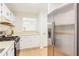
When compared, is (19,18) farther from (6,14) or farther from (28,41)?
(28,41)

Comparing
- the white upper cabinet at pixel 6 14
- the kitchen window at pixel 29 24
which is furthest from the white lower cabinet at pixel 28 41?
the white upper cabinet at pixel 6 14

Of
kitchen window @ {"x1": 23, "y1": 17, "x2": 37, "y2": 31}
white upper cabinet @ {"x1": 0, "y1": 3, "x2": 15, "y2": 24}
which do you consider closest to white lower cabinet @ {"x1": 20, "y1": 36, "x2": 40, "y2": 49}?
kitchen window @ {"x1": 23, "y1": 17, "x2": 37, "y2": 31}

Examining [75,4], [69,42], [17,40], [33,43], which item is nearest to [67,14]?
[75,4]

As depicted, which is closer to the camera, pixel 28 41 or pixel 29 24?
pixel 29 24

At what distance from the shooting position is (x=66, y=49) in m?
1.07

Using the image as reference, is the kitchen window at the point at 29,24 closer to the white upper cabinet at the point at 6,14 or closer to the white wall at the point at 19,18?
the white wall at the point at 19,18

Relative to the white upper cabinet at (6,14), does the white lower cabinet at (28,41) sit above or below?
below

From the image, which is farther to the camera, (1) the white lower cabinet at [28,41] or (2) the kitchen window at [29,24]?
(1) the white lower cabinet at [28,41]

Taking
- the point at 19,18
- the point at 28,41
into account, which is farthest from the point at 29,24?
the point at 28,41

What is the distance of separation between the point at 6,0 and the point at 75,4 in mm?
651

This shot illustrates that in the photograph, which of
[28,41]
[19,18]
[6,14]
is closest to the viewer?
[19,18]

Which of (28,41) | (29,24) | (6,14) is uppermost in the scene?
(6,14)

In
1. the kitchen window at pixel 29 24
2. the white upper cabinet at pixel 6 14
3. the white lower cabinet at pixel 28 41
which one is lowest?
the white lower cabinet at pixel 28 41

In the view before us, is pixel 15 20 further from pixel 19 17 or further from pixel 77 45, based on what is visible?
pixel 77 45
